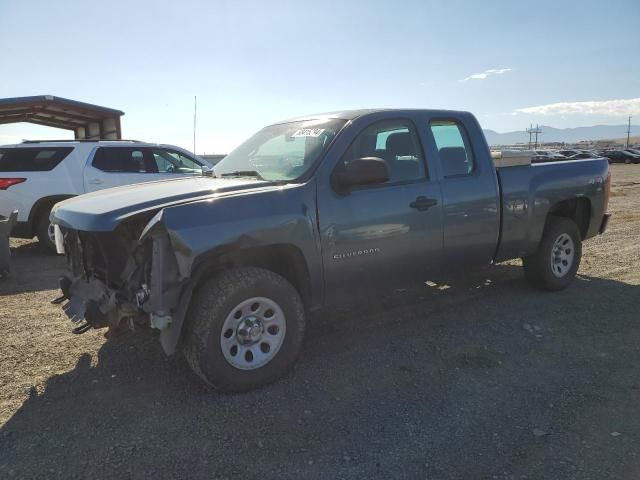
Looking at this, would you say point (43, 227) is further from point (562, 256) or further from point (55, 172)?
point (562, 256)

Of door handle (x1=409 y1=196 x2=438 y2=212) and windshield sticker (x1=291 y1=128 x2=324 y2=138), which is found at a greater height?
windshield sticker (x1=291 y1=128 x2=324 y2=138)

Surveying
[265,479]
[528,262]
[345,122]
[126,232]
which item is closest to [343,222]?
[345,122]

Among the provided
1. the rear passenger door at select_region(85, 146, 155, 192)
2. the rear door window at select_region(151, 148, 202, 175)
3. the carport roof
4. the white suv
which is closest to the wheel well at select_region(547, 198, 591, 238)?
the white suv

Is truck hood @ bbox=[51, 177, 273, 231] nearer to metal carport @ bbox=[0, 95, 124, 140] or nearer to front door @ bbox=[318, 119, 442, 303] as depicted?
front door @ bbox=[318, 119, 442, 303]

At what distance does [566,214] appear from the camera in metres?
6.05

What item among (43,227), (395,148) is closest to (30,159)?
(43,227)

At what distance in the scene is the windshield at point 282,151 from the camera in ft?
13.0

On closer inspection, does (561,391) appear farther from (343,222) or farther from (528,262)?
(528,262)

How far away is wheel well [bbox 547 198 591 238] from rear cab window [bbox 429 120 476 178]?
1645 mm

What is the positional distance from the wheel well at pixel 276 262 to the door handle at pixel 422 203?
113cm

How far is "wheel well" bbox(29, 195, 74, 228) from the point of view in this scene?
7996 millimetres

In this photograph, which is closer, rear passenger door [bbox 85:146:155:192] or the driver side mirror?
the driver side mirror

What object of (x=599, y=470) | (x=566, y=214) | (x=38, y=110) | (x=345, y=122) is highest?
(x=38, y=110)

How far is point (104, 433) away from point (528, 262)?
15.1ft
